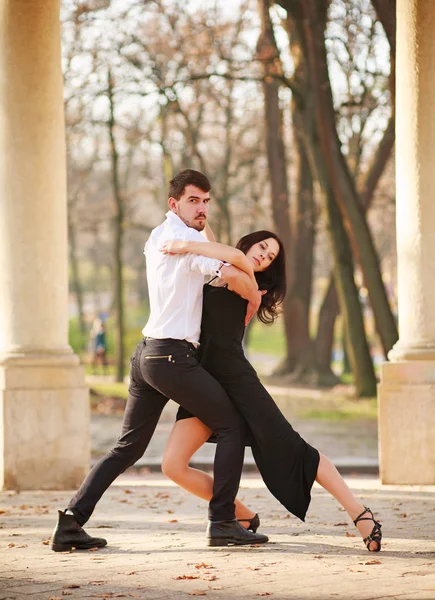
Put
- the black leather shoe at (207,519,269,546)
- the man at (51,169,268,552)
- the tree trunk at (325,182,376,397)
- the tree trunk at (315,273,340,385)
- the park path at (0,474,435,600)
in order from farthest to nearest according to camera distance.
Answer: the tree trunk at (315,273,340,385) → the tree trunk at (325,182,376,397) → the black leather shoe at (207,519,269,546) → the man at (51,169,268,552) → the park path at (0,474,435,600)

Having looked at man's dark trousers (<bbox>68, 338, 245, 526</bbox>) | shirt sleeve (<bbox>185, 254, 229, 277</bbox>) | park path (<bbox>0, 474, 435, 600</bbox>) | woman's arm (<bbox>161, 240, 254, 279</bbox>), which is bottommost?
park path (<bbox>0, 474, 435, 600</bbox>)

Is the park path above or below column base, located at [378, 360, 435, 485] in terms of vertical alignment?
below

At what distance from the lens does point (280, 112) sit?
92.3 ft

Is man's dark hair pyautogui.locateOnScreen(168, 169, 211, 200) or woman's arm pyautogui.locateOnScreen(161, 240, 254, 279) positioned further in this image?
man's dark hair pyautogui.locateOnScreen(168, 169, 211, 200)

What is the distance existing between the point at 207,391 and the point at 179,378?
0.56 ft

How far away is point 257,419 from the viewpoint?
662 centimetres

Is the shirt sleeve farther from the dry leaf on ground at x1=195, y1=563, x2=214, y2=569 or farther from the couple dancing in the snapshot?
the dry leaf on ground at x1=195, y1=563, x2=214, y2=569

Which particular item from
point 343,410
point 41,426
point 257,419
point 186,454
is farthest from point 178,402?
Result: point 343,410

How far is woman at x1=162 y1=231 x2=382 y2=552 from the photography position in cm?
658

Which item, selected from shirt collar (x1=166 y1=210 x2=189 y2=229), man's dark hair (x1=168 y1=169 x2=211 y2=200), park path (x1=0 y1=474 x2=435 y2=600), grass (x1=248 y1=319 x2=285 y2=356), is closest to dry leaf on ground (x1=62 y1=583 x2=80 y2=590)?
park path (x1=0 y1=474 x2=435 y2=600)

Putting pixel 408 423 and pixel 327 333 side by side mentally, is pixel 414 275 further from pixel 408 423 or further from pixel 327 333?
pixel 327 333

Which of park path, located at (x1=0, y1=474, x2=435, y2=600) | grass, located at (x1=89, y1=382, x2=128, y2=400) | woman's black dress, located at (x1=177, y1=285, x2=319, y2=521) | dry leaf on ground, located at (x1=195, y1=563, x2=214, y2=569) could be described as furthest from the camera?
grass, located at (x1=89, y1=382, x2=128, y2=400)

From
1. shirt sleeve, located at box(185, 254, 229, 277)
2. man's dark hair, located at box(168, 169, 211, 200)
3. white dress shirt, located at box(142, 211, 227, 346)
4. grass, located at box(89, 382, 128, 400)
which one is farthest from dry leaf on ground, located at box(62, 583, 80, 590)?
grass, located at box(89, 382, 128, 400)

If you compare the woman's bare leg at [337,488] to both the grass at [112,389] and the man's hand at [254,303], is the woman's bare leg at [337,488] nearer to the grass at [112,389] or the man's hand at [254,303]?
the man's hand at [254,303]
